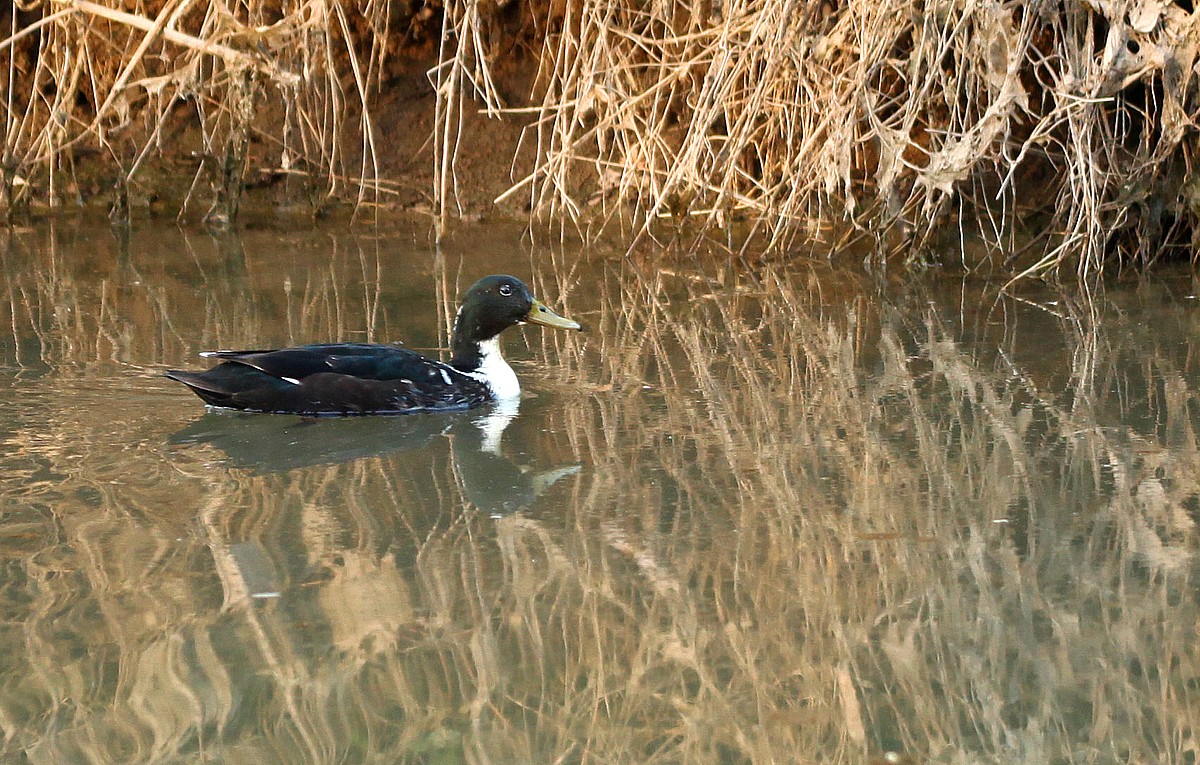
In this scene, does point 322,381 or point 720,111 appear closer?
point 322,381

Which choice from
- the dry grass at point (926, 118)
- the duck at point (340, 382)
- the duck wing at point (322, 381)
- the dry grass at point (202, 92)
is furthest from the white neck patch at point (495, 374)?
the dry grass at point (202, 92)

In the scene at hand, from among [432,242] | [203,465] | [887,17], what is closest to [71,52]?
[432,242]

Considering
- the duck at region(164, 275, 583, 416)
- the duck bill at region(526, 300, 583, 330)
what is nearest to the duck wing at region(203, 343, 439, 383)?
the duck at region(164, 275, 583, 416)

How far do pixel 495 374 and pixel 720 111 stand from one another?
3431mm

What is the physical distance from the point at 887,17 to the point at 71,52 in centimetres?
475

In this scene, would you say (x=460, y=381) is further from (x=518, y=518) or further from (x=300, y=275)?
(x=300, y=275)

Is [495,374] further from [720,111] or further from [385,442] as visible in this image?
[720,111]

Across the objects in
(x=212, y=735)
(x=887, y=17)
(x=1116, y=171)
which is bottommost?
(x=212, y=735)

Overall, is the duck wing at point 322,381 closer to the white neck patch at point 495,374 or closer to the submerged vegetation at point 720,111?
the white neck patch at point 495,374

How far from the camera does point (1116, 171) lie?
7.34 metres

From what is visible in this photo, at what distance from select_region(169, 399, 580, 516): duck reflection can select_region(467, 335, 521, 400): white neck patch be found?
0.06 metres

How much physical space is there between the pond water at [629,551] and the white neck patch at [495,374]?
0.08m

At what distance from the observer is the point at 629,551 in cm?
381

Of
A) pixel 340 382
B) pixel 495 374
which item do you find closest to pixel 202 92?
pixel 495 374
